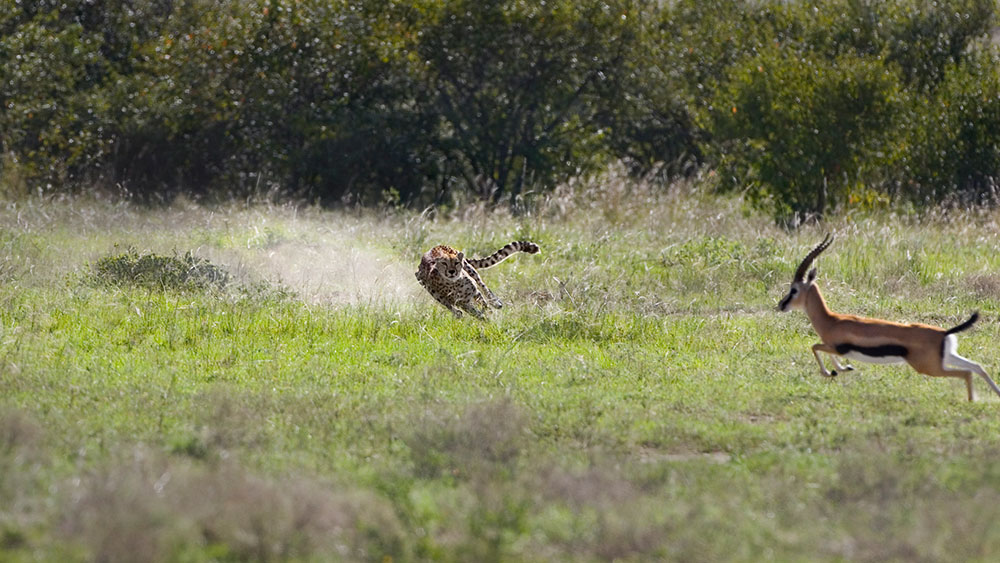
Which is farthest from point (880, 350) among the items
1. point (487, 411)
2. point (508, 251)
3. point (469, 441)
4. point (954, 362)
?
point (508, 251)

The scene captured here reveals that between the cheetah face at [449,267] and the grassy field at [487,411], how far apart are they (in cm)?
41

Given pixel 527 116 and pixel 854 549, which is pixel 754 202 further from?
pixel 854 549

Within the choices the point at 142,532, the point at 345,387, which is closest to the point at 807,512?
the point at 142,532

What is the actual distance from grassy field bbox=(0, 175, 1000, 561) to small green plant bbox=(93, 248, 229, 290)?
18cm

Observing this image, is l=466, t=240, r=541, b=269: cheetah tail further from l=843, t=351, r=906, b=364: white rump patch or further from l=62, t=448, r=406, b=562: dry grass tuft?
l=62, t=448, r=406, b=562: dry grass tuft

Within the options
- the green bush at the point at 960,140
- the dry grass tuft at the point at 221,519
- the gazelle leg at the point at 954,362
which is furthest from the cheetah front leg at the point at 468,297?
the green bush at the point at 960,140

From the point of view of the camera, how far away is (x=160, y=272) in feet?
40.1

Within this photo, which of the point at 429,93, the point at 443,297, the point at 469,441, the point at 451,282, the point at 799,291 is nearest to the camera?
the point at 469,441

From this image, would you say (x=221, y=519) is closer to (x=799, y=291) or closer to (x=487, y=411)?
(x=487, y=411)

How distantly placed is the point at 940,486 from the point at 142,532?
3621 mm

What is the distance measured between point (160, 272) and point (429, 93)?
10154 mm

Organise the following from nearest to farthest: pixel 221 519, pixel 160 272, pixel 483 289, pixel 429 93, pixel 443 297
Answer: pixel 221 519
pixel 443 297
pixel 483 289
pixel 160 272
pixel 429 93

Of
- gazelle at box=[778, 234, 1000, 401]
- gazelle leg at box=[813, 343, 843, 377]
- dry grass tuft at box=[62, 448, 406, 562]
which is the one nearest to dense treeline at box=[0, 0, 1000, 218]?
gazelle leg at box=[813, 343, 843, 377]

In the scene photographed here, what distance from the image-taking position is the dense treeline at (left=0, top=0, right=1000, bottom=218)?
20.3 m
